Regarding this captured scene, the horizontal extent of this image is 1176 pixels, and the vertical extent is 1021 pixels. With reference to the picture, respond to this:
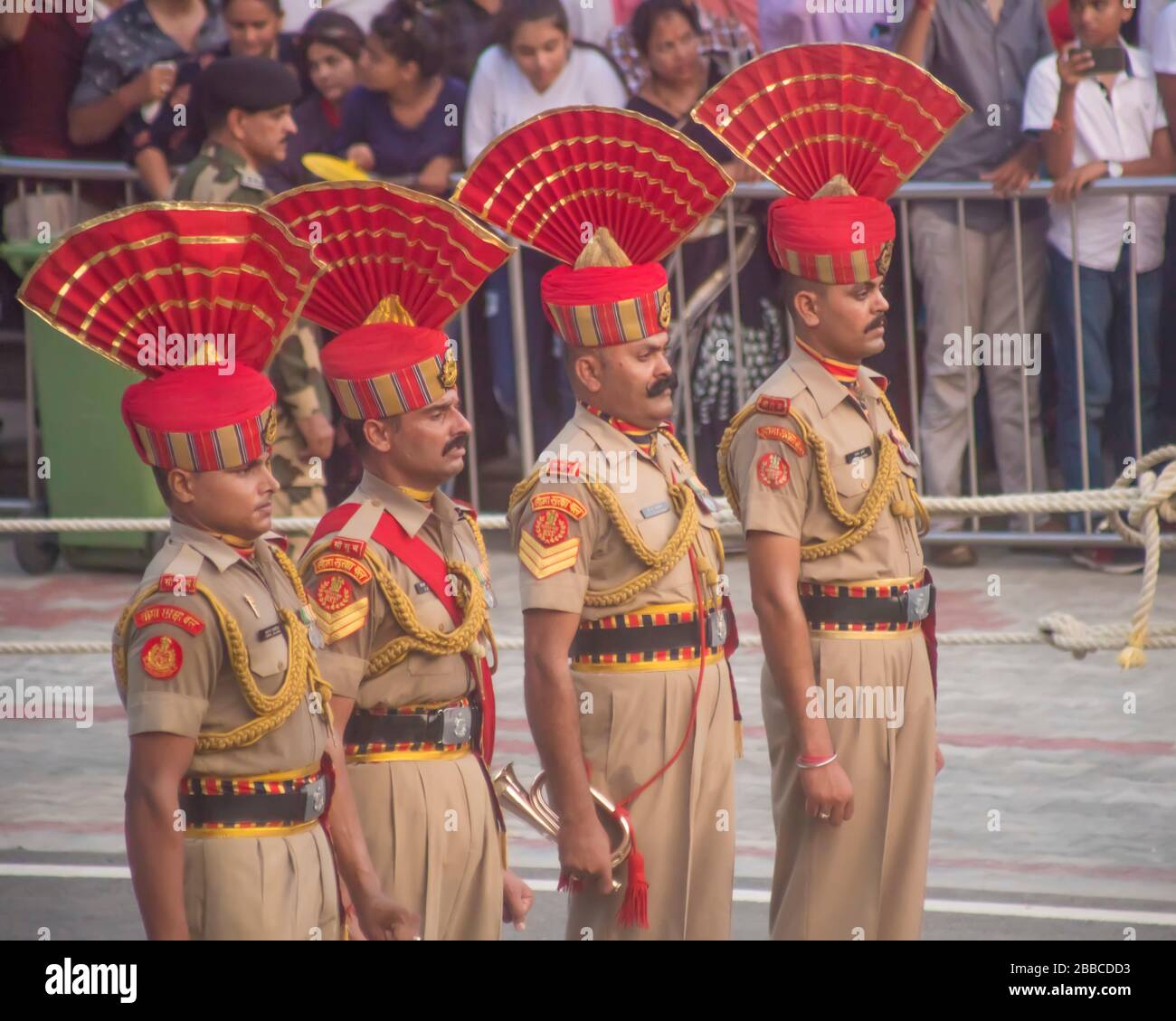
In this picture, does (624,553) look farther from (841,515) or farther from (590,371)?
(841,515)

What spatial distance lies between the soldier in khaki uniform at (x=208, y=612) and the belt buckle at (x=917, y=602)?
4.98 ft

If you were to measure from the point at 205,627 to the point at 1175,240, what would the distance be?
6.03 metres

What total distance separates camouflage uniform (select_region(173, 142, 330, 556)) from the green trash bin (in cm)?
143

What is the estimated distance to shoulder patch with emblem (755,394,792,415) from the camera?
15.2ft

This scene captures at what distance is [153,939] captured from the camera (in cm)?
356

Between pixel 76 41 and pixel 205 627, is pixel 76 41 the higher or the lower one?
the higher one

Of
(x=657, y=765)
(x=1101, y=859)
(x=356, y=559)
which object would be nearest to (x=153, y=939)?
(x=356, y=559)

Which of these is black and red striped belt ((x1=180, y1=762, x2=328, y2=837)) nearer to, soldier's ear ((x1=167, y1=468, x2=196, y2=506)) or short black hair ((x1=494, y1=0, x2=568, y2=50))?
soldier's ear ((x1=167, y1=468, x2=196, y2=506))

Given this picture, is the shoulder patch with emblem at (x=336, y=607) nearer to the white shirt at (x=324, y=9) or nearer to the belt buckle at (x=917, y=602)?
the belt buckle at (x=917, y=602)

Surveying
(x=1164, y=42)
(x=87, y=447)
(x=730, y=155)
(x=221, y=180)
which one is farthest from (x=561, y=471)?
(x=87, y=447)

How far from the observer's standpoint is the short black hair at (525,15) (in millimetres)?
8648

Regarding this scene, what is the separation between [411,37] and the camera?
8.83 meters

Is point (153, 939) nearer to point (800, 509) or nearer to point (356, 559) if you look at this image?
point (356, 559)

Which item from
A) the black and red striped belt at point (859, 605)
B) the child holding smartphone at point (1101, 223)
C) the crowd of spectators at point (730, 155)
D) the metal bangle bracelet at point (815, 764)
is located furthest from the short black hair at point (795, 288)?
the child holding smartphone at point (1101, 223)
